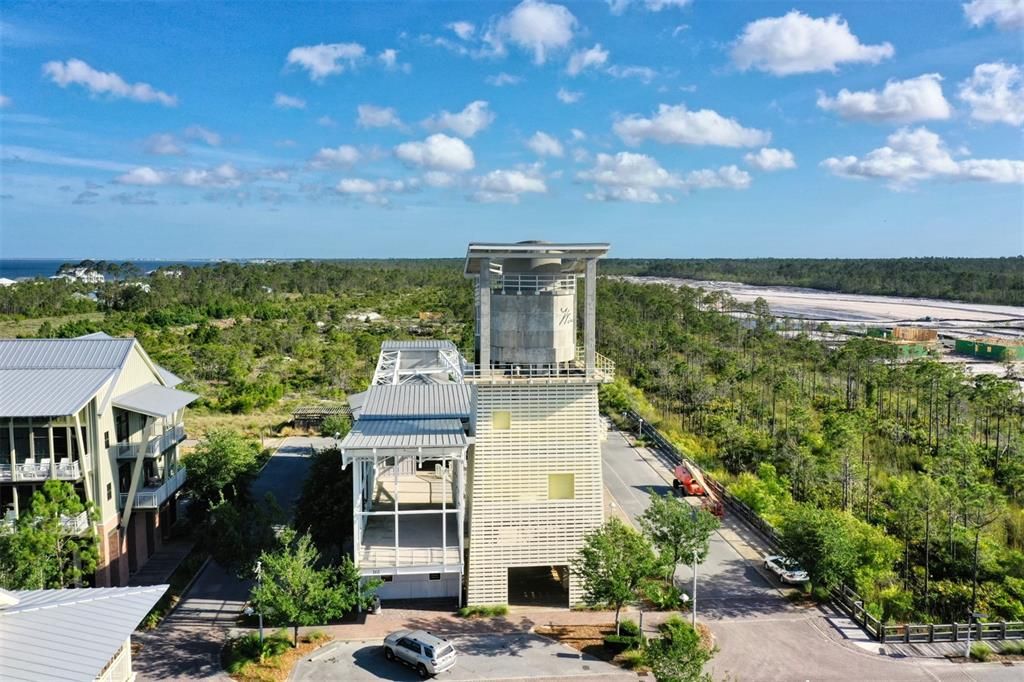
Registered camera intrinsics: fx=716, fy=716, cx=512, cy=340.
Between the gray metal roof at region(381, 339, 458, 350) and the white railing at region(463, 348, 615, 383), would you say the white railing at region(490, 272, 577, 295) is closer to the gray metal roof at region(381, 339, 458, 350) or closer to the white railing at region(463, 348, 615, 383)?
the white railing at region(463, 348, 615, 383)

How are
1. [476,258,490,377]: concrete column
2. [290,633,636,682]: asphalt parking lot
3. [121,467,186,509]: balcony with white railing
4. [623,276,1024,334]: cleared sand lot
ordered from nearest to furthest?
[290,633,636,682]: asphalt parking lot → [476,258,490,377]: concrete column → [121,467,186,509]: balcony with white railing → [623,276,1024,334]: cleared sand lot

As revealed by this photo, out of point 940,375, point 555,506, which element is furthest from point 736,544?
point 940,375

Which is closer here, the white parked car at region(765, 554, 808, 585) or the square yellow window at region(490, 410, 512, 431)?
the square yellow window at region(490, 410, 512, 431)

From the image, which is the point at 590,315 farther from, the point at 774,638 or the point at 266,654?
the point at 266,654

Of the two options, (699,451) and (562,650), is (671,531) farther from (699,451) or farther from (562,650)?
(699,451)

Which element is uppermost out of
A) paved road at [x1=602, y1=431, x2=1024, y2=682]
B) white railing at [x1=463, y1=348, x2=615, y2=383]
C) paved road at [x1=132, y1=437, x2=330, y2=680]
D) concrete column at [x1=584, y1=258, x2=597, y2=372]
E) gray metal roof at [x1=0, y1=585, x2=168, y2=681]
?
concrete column at [x1=584, y1=258, x2=597, y2=372]

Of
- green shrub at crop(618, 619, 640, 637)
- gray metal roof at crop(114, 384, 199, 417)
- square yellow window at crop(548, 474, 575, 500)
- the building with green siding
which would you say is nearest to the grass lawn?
gray metal roof at crop(114, 384, 199, 417)

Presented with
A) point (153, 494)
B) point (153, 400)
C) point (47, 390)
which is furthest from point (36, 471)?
point (153, 400)
